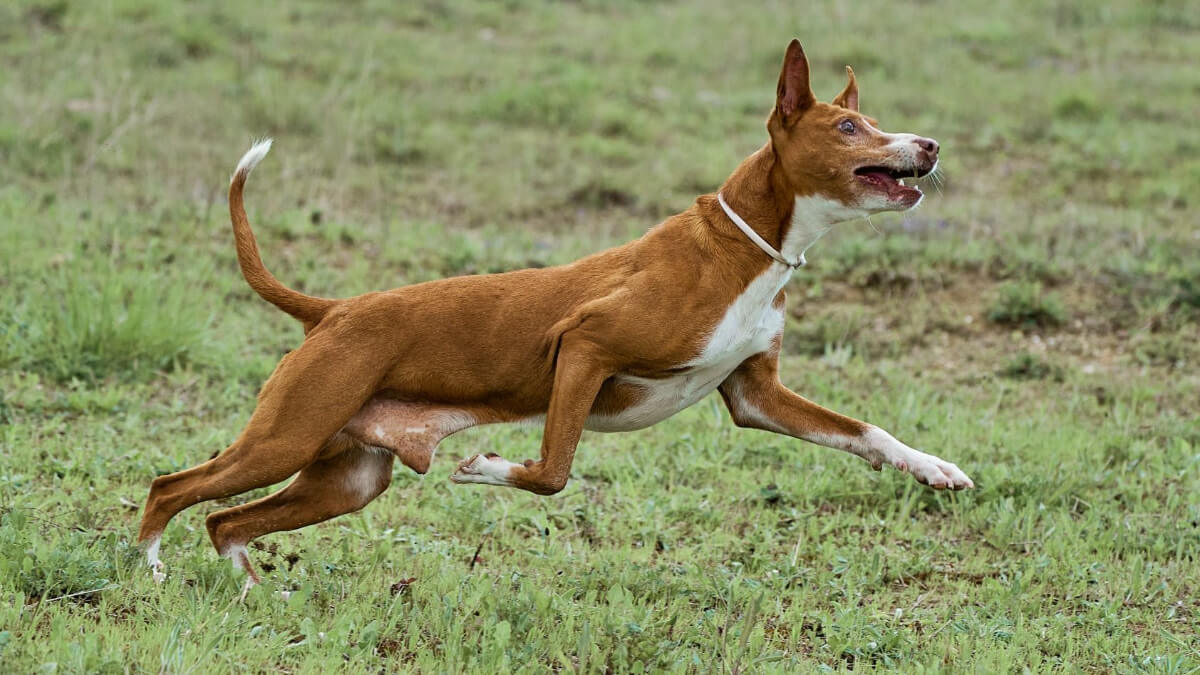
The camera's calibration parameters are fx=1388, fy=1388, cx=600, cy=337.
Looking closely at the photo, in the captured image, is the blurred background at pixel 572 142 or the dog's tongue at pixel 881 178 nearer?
the dog's tongue at pixel 881 178

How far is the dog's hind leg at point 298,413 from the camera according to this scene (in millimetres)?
4688

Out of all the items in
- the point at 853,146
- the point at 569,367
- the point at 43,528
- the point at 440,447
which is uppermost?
the point at 853,146

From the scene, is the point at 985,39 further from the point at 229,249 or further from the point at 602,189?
the point at 229,249

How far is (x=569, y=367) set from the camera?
15.2 feet

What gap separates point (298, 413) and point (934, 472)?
86.0 inches

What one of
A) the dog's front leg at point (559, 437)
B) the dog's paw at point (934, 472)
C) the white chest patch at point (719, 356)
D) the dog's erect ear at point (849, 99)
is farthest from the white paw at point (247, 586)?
the dog's erect ear at point (849, 99)

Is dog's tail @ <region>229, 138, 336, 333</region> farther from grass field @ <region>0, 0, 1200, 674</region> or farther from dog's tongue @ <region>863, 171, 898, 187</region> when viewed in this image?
dog's tongue @ <region>863, 171, 898, 187</region>

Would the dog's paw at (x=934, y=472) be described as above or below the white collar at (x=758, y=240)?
below

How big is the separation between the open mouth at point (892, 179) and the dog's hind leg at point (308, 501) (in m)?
2.00

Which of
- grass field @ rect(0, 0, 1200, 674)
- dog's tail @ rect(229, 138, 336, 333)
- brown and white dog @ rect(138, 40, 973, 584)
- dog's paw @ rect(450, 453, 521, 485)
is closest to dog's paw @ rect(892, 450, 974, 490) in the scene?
brown and white dog @ rect(138, 40, 973, 584)

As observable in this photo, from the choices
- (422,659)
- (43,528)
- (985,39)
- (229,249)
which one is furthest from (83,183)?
(985,39)

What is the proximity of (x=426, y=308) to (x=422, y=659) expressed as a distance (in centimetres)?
121

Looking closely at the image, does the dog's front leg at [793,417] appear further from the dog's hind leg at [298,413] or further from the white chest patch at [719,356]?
the dog's hind leg at [298,413]

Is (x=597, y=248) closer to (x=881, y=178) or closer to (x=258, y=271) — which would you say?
(x=258, y=271)
